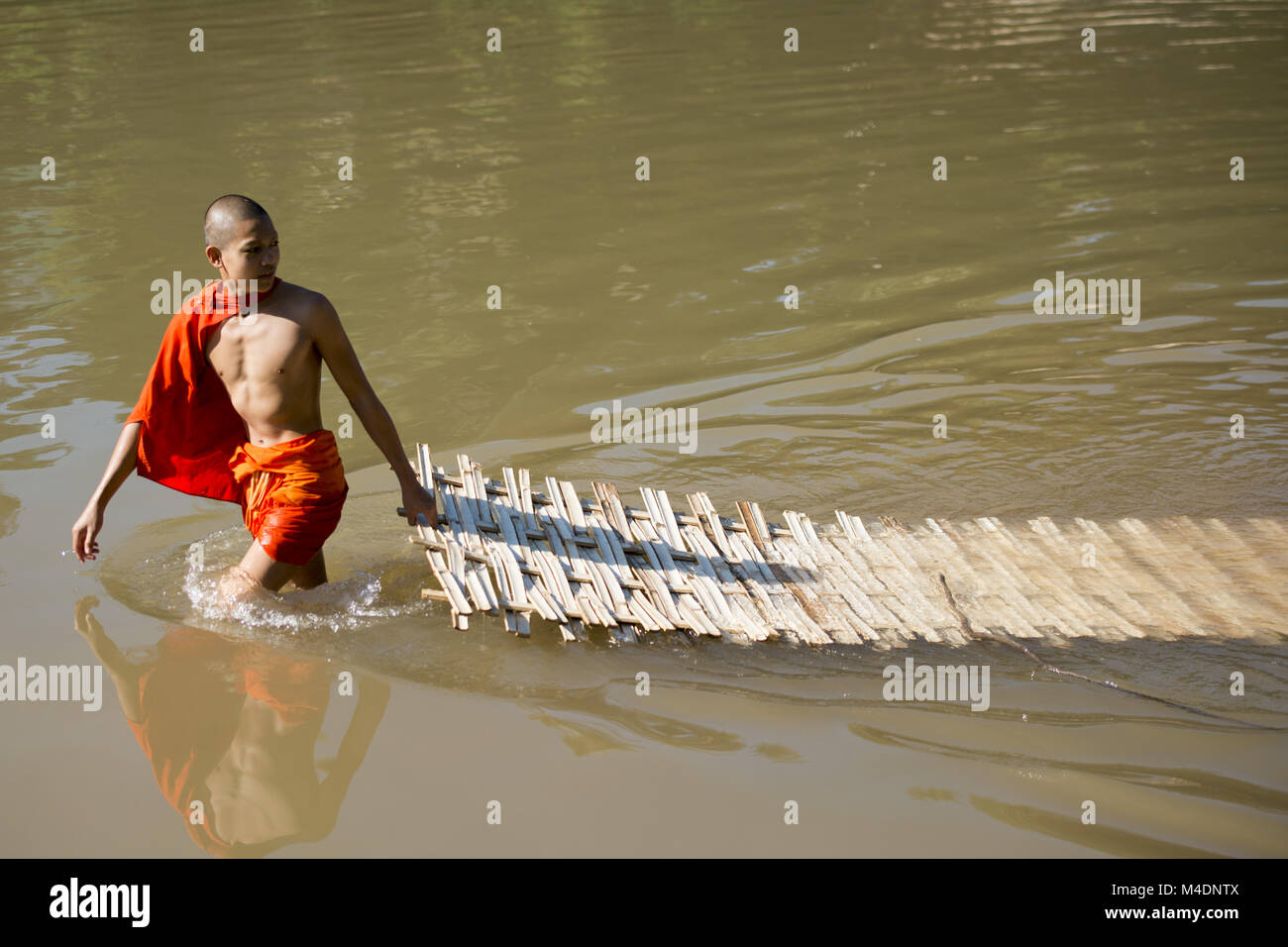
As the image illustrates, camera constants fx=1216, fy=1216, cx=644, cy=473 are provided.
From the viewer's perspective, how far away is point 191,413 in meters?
4.11

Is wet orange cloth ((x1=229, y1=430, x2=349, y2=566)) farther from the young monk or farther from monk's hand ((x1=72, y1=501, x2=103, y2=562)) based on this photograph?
monk's hand ((x1=72, y1=501, x2=103, y2=562))

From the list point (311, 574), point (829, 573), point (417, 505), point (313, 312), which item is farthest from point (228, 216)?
point (829, 573)

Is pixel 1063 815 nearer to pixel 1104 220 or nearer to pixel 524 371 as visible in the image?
pixel 524 371

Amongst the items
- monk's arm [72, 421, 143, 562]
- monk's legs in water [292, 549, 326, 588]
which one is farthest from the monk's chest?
monk's legs in water [292, 549, 326, 588]

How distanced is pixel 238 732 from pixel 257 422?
102 cm

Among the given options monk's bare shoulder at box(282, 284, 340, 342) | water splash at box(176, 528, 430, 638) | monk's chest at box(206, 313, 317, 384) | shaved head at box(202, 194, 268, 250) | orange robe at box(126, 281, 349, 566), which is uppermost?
shaved head at box(202, 194, 268, 250)

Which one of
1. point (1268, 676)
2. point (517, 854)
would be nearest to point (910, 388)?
point (1268, 676)

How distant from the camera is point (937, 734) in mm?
3529

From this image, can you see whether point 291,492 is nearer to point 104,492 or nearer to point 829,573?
point 104,492

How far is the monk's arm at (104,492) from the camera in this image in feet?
12.7

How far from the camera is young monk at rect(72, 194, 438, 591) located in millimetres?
3918

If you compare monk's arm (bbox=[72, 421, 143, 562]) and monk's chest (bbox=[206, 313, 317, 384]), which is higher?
monk's chest (bbox=[206, 313, 317, 384])

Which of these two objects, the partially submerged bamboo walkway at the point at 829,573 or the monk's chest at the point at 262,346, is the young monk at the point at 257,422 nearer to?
the monk's chest at the point at 262,346

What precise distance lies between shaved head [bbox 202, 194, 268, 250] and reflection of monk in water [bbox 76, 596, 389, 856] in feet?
4.49
